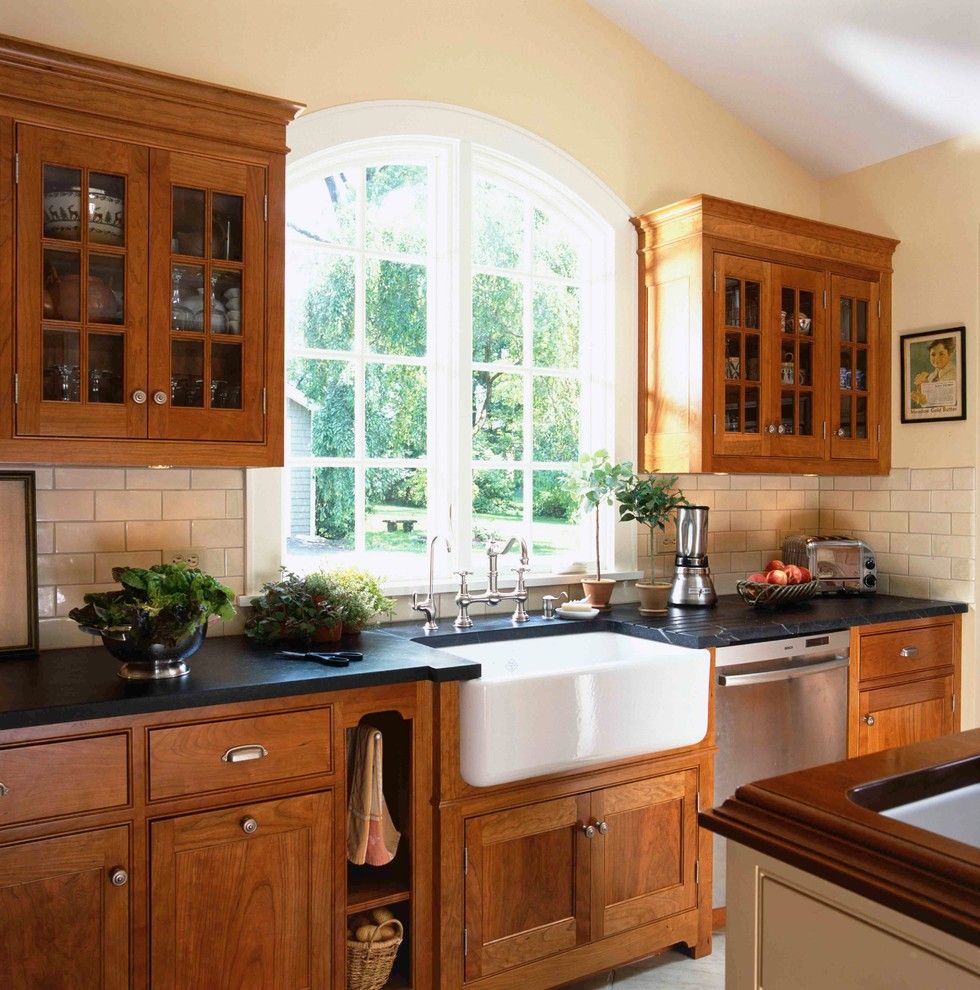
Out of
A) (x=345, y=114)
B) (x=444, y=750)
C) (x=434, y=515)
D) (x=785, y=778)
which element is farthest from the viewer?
(x=434, y=515)

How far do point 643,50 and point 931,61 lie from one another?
1.07m

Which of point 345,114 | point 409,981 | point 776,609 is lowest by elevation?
point 409,981

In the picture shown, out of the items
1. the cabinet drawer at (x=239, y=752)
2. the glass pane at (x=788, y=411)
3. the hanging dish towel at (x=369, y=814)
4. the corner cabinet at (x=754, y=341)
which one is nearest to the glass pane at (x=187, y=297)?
the cabinet drawer at (x=239, y=752)

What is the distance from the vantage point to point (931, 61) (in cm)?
334

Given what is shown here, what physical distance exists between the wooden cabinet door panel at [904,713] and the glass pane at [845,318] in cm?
143

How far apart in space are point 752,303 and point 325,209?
1.64 meters

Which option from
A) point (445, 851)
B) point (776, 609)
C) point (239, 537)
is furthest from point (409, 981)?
point (776, 609)

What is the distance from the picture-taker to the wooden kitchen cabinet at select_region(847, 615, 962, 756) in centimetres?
335

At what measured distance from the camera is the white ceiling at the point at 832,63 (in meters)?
3.21

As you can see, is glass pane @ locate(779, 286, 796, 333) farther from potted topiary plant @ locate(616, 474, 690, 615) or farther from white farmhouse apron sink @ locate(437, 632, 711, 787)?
white farmhouse apron sink @ locate(437, 632, 711, 787)

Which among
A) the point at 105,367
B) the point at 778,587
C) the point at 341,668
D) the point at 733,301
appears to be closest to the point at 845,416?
the point at 733,301

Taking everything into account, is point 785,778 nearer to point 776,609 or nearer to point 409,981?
point 409,981

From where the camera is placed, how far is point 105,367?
2.31 metres

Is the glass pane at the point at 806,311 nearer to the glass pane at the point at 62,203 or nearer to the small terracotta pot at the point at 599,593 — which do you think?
the small terracotta pot at the point at 599,593
